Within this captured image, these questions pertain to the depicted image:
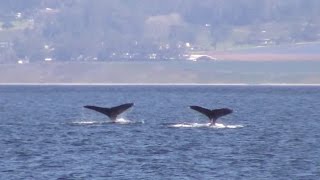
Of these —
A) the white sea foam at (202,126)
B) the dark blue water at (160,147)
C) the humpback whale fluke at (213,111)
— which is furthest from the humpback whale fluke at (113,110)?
the humpback whale fluke at (213,111)

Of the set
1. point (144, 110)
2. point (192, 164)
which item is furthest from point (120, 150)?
point (144, 110)

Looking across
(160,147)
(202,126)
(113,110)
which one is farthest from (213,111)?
(160,147)

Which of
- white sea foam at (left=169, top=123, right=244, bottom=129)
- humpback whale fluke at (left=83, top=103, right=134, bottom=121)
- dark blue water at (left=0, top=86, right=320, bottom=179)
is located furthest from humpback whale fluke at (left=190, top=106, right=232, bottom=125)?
humpback whale fluke at (left=83, top=103, right=134, bottom=121)

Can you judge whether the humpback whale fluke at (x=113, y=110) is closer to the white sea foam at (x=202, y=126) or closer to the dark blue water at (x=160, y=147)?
the dark blue water at (x=160, y=147)

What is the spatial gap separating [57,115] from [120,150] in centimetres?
4030

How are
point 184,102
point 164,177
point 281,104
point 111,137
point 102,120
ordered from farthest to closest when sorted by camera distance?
point 184,102 → point 281,104 → point 102,120 → point 111,137 → point 164,177

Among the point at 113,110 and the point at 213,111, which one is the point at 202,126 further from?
the point at 113,110

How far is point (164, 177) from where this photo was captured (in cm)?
5922

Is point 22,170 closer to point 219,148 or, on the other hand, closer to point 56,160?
point 56,160

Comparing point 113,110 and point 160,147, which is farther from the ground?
point 113,110

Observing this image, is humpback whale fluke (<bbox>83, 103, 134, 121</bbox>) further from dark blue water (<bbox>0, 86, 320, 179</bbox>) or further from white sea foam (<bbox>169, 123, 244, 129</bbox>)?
white sea foam (<bbox>169, 123, 244, 129</bbox>)

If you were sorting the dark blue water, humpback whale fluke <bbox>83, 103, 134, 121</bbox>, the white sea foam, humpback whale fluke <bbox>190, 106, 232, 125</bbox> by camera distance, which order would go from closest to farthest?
1. the dark blue water
2. humpback whale fluke <bbox>190, 106, 232, 125</bbox>
3. humpback whale fluke <bbox>83, 103, 134, 121</bbox>
4. the white sea foam

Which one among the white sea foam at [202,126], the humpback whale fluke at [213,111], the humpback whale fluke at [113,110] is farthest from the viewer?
the white sea foam at [202,126]

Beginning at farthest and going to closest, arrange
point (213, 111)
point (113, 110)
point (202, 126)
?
point (113, 110) < point (202, 126) < point (213, 111)
